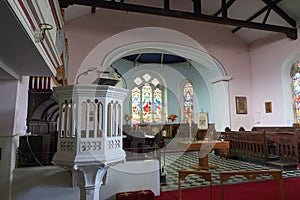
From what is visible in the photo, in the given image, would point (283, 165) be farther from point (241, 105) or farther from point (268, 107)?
point (241, 105)

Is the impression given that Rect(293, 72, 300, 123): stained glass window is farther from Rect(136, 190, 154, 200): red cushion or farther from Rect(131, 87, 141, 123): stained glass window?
Rect(136, 190, 154, 200): red cushion

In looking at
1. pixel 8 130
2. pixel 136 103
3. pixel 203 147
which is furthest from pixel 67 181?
pixel 136 103

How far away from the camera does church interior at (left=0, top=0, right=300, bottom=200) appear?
6.77ft

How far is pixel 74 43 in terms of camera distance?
6.52m

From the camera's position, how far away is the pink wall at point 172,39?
21.6 ft

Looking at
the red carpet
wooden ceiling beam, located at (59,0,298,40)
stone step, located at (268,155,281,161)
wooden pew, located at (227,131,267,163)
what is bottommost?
the red carpet

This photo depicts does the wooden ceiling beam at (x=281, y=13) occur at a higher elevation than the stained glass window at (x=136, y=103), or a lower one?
higher

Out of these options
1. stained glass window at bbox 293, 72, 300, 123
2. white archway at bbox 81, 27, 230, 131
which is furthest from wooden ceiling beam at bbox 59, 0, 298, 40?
white archway at bbox 81, 27, 230, 131

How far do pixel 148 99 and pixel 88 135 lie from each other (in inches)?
352

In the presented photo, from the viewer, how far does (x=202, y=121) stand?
31.2ft

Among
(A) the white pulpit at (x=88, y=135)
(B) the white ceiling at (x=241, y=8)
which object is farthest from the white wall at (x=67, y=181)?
(B) the white ceiling at (x=241, y=8)

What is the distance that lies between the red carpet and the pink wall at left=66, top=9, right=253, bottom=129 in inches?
176

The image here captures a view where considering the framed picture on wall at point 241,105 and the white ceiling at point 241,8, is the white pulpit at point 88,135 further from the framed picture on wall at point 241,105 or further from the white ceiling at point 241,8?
the framed picture on wall at point 241,105

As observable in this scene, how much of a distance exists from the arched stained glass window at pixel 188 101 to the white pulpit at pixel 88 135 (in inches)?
354
